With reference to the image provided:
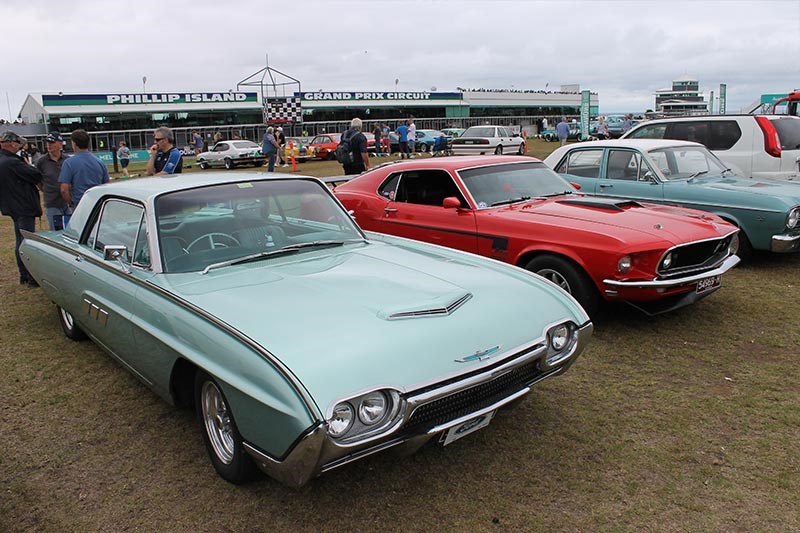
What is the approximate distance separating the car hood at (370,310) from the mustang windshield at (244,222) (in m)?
0.18

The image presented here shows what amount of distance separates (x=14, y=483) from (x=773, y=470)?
12.4 feet

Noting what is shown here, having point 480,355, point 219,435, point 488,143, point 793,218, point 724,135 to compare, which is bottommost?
point 219,435

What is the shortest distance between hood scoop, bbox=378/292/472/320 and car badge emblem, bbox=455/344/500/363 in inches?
9.8

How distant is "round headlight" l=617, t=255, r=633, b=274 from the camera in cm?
463

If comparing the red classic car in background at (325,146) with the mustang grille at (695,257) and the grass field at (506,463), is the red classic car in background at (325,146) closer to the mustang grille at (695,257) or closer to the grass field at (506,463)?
the mustang grille at (695,257)

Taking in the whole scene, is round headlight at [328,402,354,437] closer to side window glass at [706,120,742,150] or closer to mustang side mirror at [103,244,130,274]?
mustang side mirror at [103,244,130,274]

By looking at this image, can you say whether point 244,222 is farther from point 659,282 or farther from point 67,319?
point 659,282

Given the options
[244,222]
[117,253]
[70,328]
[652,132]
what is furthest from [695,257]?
[70,328]

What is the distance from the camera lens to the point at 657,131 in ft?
30.2

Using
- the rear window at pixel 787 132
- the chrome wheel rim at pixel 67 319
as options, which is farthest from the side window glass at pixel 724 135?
the chrome wheel rim at pixel 67 319

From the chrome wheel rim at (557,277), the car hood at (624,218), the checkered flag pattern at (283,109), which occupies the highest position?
the checkered flag pattern at (283,109)

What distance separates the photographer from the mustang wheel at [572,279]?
16.0 ft

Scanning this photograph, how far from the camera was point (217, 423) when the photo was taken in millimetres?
3037

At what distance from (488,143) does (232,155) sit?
11065 millimetres
